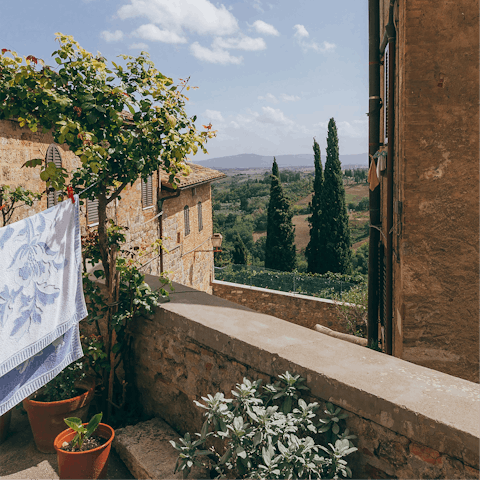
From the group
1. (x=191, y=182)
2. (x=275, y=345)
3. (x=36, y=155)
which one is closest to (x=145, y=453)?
(x=275, y=345)

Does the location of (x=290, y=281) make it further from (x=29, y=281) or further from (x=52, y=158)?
(x=29, y=281)

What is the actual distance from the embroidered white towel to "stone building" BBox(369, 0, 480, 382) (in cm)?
331

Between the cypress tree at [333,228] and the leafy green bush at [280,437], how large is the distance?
18308 mm

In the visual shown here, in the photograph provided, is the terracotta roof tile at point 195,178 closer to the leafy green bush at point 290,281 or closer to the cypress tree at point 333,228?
the leafy green bush at point 290,281

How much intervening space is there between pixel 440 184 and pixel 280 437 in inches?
126

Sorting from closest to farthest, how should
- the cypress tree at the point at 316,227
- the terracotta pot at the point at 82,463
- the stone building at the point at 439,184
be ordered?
1. the terracotta pot at the point at 82,463
2. the stone building at the point at 439,184
3. the cypress tree at the point at 316,227

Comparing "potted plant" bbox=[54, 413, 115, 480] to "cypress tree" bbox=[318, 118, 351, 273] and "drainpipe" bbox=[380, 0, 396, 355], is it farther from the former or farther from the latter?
"cypress tree" bbox=[318, 118, 351, 273]

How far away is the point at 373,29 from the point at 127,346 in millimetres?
6211

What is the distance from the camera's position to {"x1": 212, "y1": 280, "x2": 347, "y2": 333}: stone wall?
12.8 metres

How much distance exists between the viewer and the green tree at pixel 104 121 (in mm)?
2955

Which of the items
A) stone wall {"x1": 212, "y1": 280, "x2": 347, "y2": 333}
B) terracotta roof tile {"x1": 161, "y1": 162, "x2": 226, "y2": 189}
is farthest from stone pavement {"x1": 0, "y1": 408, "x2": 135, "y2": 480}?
stone wall {"x1": 212, "y1": 280, "x2": 347, "y2": 333}

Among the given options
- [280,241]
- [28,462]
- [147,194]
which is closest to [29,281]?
[28,462]

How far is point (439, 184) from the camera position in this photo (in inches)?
167

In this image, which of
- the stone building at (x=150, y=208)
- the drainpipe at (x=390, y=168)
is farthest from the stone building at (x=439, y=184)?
the stone building at (x=150, y=208)
